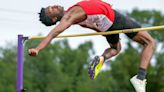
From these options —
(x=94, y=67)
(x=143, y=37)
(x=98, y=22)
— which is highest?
(x=98, y=22)

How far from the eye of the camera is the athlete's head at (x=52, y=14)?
8430 millimetres

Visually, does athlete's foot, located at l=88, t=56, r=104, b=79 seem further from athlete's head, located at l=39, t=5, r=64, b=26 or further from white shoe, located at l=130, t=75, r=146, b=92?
athlete's head, located at l=39, t=5, r=64, b=26

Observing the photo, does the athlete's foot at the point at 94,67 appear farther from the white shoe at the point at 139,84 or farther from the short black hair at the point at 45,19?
the short black hair at the point at 45,19

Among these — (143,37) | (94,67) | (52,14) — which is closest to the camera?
(52,14)

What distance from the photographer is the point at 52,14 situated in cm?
845

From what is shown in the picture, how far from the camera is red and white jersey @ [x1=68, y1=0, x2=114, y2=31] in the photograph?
27.4ft

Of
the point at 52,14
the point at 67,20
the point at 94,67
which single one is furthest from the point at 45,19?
the point at 94,67

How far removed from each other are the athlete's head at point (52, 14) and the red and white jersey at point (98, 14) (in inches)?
9.7

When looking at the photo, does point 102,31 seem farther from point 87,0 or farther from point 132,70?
point 132,70

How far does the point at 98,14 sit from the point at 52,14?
1.76ft

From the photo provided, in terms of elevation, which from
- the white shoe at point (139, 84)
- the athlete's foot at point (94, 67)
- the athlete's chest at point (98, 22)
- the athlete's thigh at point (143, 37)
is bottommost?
the white shoe at point (139, 84)

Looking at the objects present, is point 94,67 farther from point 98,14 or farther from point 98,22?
point 98,14

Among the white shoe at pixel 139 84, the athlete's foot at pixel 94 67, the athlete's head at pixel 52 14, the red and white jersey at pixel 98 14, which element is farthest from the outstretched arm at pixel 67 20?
the white shoe at pixel 139 84

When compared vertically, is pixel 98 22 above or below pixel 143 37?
above
